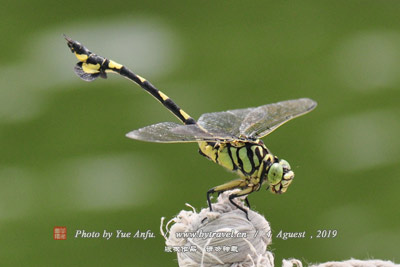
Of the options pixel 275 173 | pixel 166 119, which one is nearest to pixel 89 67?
pixel 275 173

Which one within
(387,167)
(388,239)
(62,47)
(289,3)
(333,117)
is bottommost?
(388,239)

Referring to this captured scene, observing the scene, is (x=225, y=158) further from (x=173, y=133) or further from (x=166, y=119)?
(x=166, y=119)

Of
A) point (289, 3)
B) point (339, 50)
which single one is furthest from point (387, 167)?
point (289, 3)

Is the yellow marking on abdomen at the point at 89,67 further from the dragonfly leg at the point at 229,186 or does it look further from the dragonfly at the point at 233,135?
the dragonfly leg at the point at 229,186

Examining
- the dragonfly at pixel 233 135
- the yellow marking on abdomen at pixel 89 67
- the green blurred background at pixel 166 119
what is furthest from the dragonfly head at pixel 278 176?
the green blurred background at pixel 166 119

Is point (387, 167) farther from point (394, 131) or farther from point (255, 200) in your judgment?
point (255, 200)

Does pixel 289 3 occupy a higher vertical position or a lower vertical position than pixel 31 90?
higher
